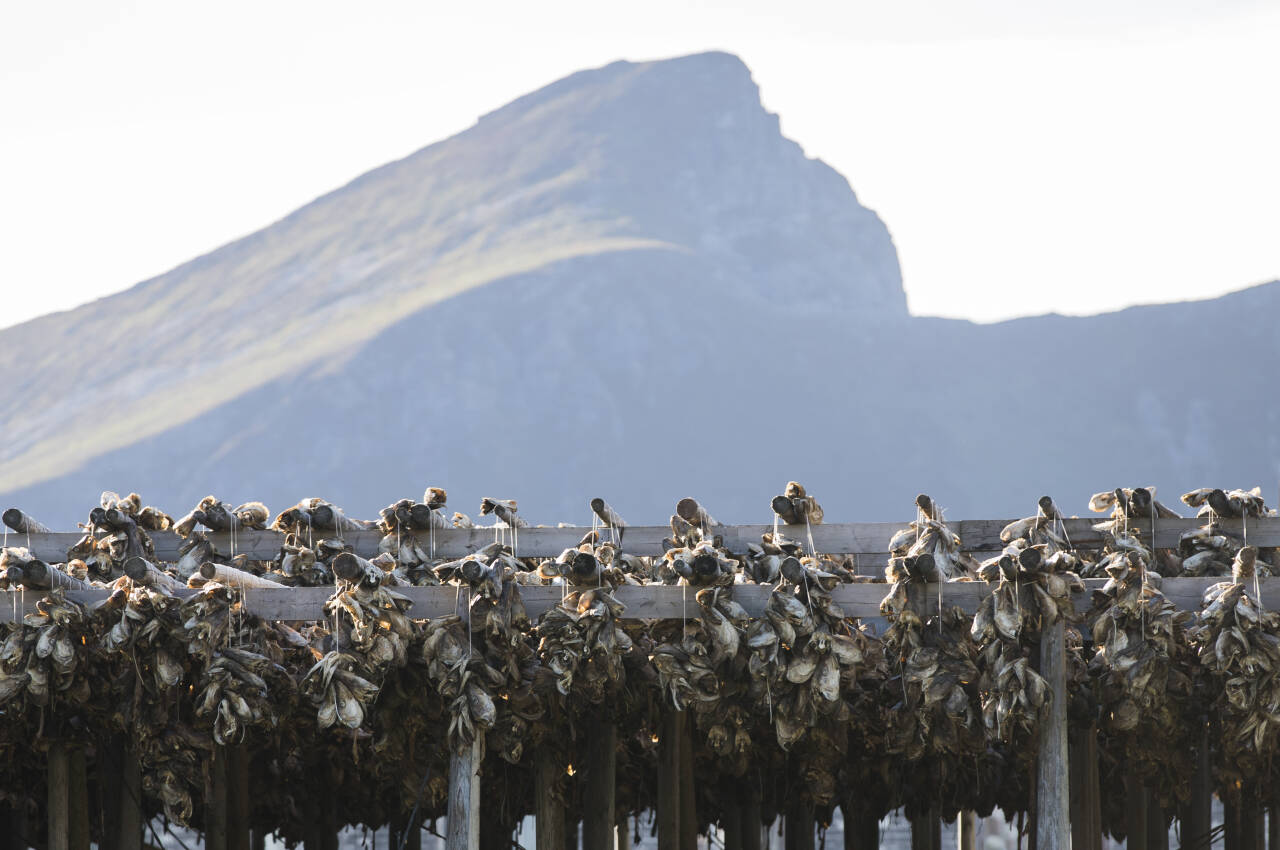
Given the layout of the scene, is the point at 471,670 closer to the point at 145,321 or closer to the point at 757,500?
the point at 757,500

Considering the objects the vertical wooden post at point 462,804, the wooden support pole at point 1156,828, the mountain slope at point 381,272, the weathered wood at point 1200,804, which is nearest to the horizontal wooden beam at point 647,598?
the vertical wooden post at point 462,804

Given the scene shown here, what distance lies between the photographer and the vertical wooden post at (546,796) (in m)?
12.2

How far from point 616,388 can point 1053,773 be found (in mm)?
148654

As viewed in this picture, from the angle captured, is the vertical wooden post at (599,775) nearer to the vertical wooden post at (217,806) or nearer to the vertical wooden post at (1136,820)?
the vertical wooden post at (217,806)

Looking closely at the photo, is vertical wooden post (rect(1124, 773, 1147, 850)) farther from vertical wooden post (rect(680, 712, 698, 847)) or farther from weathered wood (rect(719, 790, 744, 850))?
vertical wooden post (rect(680, 712, 698, 847))

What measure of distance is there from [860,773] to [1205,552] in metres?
4.63

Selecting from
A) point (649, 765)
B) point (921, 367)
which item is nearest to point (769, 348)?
point (921, 367)

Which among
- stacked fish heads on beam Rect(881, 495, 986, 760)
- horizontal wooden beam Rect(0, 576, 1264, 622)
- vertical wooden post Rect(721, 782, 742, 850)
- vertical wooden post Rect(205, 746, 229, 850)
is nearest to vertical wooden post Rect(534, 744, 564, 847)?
horizontal wooden beam Rect(0, 576, 1264, 622)

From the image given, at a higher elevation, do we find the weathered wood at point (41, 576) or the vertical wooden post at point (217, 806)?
the weathered wood at point (41, 576)

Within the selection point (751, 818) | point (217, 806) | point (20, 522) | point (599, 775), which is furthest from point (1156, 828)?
point (20, 522)

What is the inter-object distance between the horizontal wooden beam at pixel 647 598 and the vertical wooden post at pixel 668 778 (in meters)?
2.24

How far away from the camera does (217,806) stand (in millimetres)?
12859

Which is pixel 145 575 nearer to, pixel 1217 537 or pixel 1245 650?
pixel 1245 650

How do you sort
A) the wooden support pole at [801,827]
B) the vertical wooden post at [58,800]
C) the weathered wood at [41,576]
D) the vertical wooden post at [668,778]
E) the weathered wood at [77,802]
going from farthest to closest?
the wooden support pole at [801,827] → the vertical wooden post at [668,778] → the weathered wood at [77,802] → the vertical wooden post at [58,800] → the weathered wood at [41,576]
